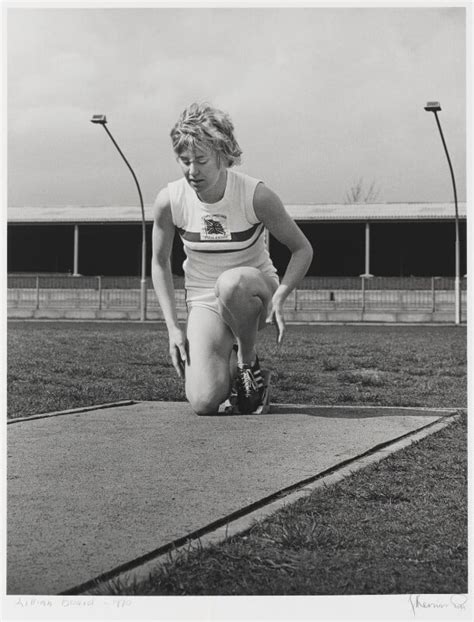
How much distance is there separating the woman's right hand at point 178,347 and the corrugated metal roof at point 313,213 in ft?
106

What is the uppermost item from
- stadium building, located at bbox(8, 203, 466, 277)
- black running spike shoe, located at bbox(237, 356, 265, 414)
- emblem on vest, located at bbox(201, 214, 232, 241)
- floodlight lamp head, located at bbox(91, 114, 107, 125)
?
stadium building, located at bbox(8, 203, 466, 277)

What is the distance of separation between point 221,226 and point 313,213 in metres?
34.8

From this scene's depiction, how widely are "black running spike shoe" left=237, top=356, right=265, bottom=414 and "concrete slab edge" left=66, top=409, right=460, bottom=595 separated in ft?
3.37

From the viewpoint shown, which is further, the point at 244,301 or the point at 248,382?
the point at 248,382

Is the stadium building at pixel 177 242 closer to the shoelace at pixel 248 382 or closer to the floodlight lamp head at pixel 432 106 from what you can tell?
the shoelace at pixel 248 382

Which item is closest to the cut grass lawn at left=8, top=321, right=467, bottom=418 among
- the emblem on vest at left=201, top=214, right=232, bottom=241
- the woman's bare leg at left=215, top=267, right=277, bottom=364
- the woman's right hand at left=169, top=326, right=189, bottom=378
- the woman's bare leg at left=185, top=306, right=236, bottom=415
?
the woman's bare leg at left=185, top=306, right=236, bottom=415

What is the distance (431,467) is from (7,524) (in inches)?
73.8

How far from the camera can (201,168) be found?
485 centimetres

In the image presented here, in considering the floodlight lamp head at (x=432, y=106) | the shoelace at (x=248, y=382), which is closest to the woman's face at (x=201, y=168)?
the shoelace at (x=248, y=382)
